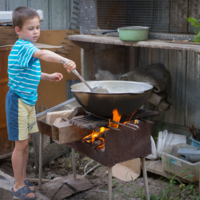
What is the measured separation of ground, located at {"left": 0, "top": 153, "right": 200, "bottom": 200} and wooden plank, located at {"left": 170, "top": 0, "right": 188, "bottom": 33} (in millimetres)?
1991

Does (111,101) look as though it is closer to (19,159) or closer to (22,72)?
(22,72)

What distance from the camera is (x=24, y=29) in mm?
2480

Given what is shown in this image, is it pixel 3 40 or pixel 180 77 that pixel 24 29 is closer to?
pixel 3 40

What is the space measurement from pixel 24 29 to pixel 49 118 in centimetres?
96

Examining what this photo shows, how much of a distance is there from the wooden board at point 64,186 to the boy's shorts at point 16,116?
822 mm

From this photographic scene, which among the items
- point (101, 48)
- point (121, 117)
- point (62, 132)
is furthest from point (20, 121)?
point (101, 48)

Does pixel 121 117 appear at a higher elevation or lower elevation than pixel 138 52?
lower

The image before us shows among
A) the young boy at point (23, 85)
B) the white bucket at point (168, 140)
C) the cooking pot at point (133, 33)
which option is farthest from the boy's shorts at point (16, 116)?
the white bucket at point (168, 140)

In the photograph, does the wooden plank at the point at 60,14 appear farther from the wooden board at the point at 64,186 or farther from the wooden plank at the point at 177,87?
the wooden board at the point at 64,186

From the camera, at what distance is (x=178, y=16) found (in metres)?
4.13

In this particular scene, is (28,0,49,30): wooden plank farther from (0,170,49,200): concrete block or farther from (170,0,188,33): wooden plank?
(0,170,49,200): concrete block

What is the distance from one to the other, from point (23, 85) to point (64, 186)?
4.42ft

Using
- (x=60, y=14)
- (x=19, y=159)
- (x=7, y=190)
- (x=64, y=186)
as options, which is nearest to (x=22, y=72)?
(x=19, y=159)

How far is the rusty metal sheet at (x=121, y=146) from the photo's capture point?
7.59ft
